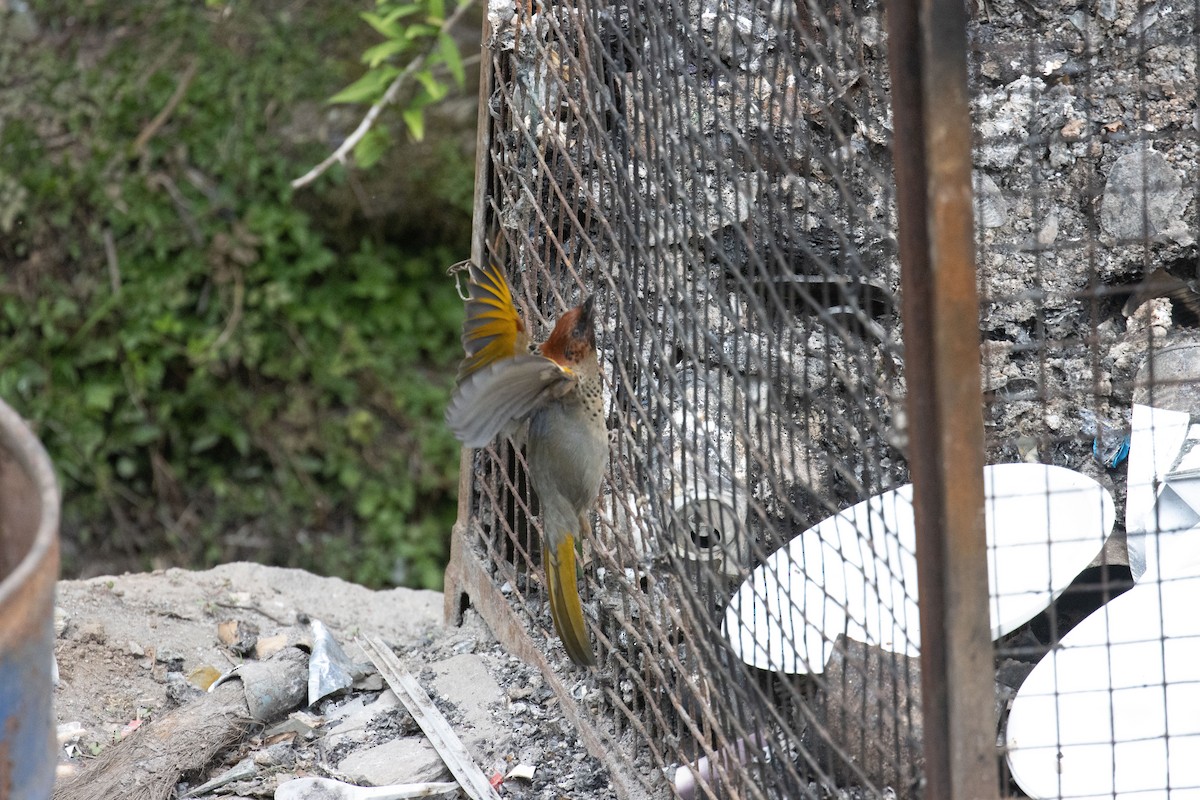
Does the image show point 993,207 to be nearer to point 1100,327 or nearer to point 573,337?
point 1100,327

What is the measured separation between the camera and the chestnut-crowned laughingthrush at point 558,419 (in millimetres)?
2377

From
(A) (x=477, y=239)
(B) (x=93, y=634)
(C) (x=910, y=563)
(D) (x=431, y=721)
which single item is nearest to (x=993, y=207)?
(C) (x=910, y=563)

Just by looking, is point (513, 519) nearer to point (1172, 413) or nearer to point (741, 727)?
point (741, 727)

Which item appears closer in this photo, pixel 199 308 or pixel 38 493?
pixel 38 493

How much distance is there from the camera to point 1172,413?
2.46 m

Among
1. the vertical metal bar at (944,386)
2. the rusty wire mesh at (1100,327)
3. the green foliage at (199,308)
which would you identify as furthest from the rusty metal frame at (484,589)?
the green foliage at (199,308)

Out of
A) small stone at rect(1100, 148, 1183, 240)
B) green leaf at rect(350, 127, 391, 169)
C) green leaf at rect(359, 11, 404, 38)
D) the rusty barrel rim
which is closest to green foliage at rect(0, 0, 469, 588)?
green leaf at rect(350, 127, 391, 169)

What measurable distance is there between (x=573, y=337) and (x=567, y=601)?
1.85ft

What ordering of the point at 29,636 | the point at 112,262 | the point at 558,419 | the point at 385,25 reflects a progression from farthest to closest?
1. the point at 112,262
2. the point at 385,25
3. the point at 558,419
4. the point at 29,636

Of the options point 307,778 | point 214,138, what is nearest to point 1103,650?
point 307,778

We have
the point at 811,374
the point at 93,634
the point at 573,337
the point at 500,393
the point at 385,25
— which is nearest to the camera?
the point at 500,393

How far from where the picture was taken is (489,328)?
8.16 ft

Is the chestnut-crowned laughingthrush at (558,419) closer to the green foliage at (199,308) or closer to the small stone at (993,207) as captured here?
the small stone at (993,207)

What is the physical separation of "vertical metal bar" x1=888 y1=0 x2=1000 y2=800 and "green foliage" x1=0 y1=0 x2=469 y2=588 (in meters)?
4.11
